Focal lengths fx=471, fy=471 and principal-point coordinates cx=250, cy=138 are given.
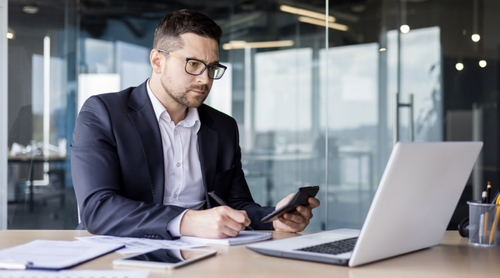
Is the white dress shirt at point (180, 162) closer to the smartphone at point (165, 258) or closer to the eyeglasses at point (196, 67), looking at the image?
the eyeglasses at point (196, 67)

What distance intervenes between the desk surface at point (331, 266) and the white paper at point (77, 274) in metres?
0.03

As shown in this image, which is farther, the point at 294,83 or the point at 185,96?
the point at 294,83

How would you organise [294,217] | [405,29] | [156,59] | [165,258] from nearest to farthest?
[165,258], [294,217], [156,59], [405,29]

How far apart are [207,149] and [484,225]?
1.00 m

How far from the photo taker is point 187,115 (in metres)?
1.90

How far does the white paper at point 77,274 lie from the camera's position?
34.7 inches

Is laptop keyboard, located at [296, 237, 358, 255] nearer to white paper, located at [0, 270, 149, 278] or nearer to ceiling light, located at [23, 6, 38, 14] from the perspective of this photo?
white paper, located at [0, 270, 149, 278]

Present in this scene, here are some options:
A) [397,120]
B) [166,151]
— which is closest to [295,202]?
[166,151]

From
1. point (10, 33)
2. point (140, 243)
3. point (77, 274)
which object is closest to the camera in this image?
point (77, 274)

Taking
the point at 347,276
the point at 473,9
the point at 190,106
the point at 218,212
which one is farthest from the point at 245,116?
the point at 347,276

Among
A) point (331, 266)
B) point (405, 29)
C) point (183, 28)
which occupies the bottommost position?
point (331, 266)

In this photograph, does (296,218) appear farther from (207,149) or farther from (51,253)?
(51,253)

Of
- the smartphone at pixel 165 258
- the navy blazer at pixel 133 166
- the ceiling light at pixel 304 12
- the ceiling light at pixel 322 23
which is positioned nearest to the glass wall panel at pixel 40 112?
the ceiling light at pixel 304 12

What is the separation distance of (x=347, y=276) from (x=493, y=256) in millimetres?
470
